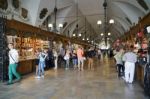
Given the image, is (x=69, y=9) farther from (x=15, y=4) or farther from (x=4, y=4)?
(x=4, y=4)

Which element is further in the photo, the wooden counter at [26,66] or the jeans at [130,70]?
the wooden counter at [26,66]

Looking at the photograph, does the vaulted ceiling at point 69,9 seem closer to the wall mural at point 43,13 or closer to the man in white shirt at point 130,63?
the wall mural at point 43,13

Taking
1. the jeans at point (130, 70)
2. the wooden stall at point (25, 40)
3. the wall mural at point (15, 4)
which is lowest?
the jeans at point (130, 70)

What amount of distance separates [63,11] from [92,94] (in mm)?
13498

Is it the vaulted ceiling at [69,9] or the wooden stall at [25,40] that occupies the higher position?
the vaulted ceiling at [69,9]

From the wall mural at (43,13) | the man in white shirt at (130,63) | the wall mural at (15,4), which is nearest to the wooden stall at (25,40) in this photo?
the wall mural at (15,4)

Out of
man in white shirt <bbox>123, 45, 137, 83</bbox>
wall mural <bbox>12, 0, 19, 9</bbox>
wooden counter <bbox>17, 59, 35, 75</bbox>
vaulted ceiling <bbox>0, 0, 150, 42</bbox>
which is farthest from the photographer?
vaulted ceiling <bbox>0, 0, 150, 42</bbox>

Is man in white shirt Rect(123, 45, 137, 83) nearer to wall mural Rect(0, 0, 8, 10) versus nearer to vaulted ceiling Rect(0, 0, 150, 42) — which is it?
vaulted ceiling Rect(0, 0, 150, 42)

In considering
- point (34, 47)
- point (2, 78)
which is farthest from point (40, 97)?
point (34, 47)

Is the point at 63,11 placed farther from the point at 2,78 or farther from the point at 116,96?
the point at 116,96

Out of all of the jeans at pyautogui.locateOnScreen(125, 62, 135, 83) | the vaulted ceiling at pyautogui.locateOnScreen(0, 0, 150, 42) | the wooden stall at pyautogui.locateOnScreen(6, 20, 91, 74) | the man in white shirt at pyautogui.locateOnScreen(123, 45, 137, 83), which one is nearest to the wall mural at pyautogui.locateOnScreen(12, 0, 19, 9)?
the vaulted ceiling at pyautogui.locateOnScreen(0, 0, 150, 42)

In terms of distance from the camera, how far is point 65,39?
2312 cm

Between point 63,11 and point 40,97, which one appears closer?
point 40,97

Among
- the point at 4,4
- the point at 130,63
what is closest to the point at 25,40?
the point at 4,4
